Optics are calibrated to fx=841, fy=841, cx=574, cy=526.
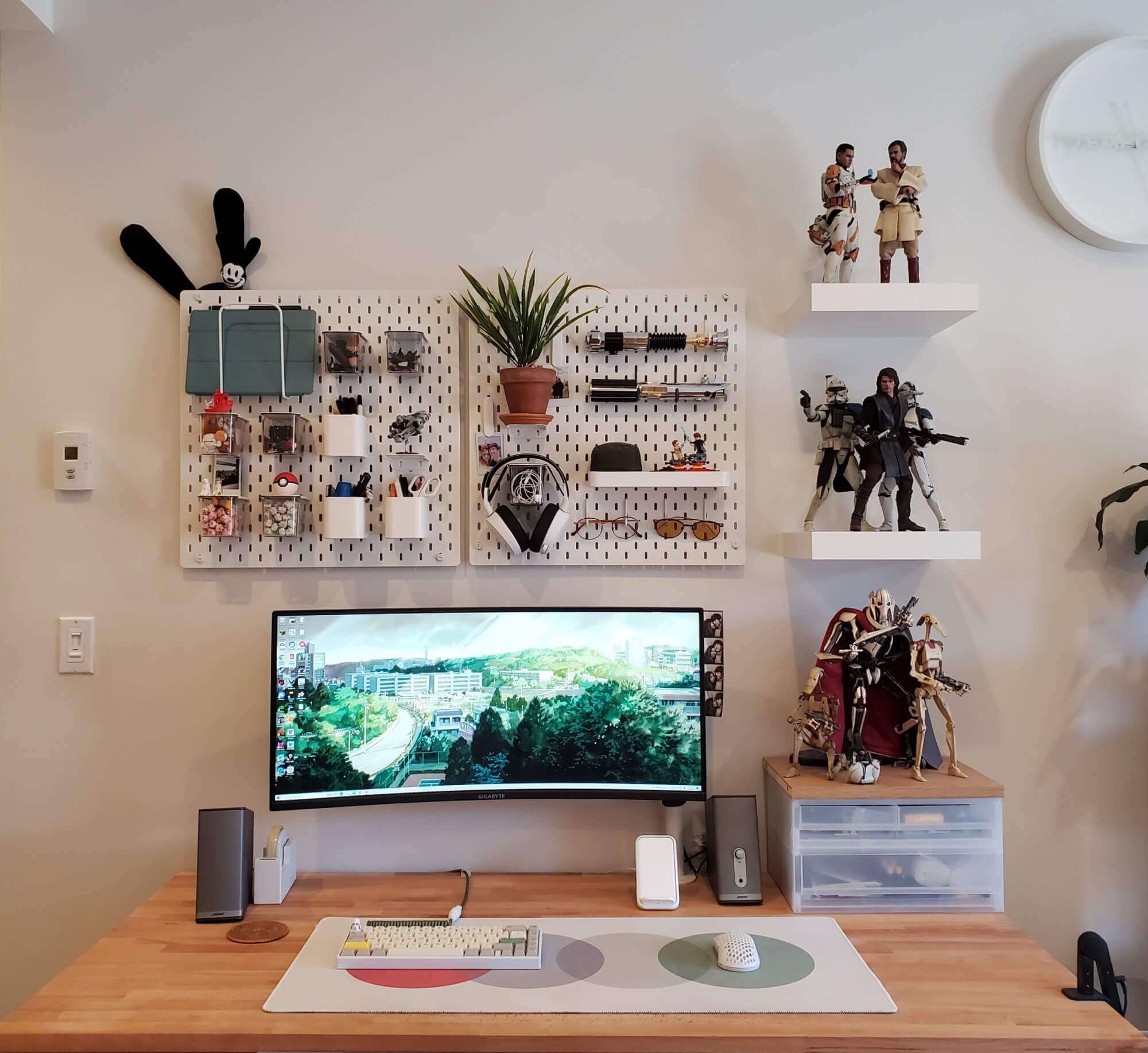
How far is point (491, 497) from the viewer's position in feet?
5.71

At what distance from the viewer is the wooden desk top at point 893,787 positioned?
5.05ft

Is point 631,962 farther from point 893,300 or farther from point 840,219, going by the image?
point 840,219

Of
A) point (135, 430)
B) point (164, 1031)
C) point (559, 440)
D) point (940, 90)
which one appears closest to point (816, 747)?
point (559, 440)

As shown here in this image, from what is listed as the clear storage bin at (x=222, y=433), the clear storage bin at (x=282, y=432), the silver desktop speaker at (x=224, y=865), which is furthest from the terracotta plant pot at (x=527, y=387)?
the silver desktop speaker at (x=224, y=865)

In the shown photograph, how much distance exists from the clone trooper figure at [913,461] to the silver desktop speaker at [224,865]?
4.50 ft

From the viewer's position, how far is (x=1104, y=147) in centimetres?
178

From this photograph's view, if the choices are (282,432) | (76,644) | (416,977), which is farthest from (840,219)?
(76,644)

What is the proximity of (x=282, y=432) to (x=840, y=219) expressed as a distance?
1.18 meters

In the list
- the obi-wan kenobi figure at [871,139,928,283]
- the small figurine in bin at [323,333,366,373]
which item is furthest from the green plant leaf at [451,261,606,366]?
the obi-wan kenobi figure at [871,139,928,283]

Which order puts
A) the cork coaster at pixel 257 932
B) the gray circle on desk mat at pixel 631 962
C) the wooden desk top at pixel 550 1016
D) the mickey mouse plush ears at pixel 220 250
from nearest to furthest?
the wooden desk top at pixel 550 1016 → the gray circle on desk mat at pixel 631 962 → the cork coaster at pixel 257 932 → the mickey mouse plush ears at pixel 220 250

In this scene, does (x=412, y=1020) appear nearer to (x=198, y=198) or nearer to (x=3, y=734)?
(x=3, y=734)

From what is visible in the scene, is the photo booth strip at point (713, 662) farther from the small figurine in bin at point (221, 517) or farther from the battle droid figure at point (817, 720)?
the small figurine in bin at point (221, 517)

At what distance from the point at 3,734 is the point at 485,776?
3.42 ft

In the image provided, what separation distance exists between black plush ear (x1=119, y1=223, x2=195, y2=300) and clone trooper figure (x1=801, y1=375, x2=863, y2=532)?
1.33 m
